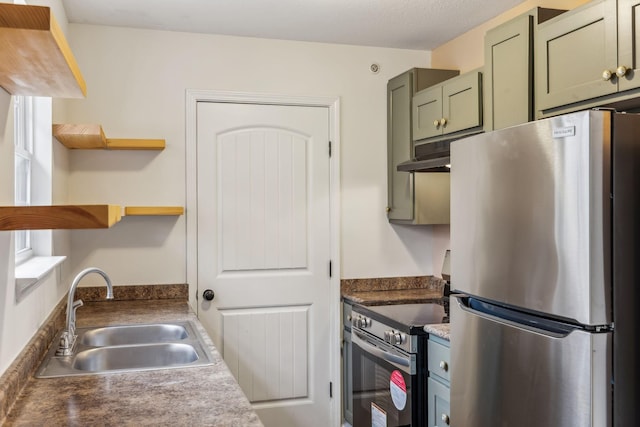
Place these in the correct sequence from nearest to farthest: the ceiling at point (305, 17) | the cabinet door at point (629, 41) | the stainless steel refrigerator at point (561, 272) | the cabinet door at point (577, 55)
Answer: the stainless steel refrigerator at point (561, 272)
the cabinet door at point (629, 41)
the cabinet door at point (577, 55)
the ceiling at point (305, 17)

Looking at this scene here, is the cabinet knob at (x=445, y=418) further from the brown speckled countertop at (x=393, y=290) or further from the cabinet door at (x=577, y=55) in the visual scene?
the cabinet door at (x=577, y=55)

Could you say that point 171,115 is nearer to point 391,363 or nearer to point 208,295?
point 208,295

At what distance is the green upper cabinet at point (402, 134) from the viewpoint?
11.2 feet

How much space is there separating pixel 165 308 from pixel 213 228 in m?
0.59

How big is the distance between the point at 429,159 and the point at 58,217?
2.00m

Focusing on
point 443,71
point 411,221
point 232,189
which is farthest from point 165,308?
point 443,71

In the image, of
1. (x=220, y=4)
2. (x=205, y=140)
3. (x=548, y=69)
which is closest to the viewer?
(x=548, y=69)

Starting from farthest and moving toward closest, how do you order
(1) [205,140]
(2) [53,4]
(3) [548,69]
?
(1) [205,140] < (2) [53,4] < (3) [548,69]

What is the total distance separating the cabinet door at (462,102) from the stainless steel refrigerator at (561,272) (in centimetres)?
79

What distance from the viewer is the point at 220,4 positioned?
9.54 ft

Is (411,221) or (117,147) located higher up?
(117,147)

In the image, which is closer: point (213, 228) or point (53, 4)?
point (53, 4)

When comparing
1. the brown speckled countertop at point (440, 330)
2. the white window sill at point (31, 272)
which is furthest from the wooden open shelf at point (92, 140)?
the brown speckled countertop at point (440, 330)

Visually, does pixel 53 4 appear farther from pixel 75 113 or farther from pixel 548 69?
pixel 548 69
